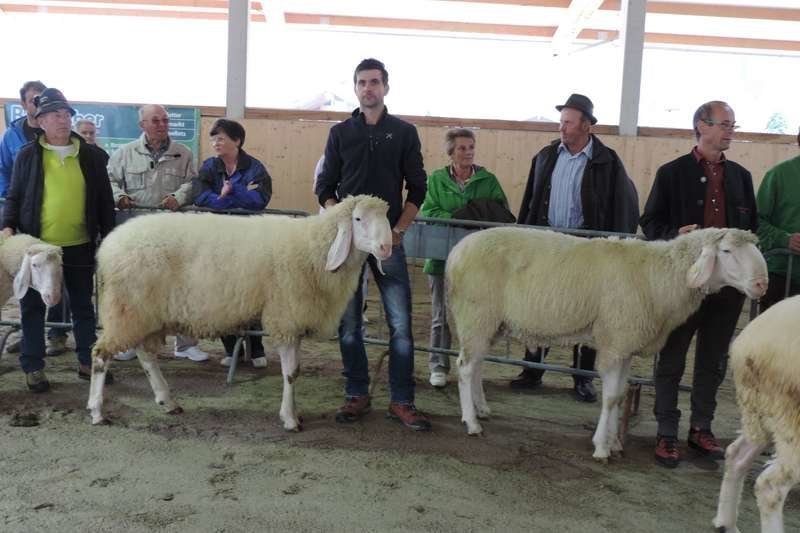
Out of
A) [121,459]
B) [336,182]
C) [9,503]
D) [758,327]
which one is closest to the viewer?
[758,327]

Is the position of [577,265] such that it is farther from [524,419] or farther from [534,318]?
[524,419]

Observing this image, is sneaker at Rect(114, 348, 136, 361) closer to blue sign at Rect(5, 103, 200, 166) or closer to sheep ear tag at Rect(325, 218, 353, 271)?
sheep ear tag at Rect(325, 218, 353, 271)

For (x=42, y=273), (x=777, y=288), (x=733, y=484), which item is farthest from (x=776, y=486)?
(x=42, y=273)

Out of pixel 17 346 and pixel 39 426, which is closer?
pixel 39 426

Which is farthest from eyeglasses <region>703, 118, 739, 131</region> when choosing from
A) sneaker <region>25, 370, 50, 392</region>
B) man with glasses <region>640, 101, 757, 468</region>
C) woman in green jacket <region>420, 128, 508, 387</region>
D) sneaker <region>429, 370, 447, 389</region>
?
sneaker <region>25, 370, 50, 392</region>

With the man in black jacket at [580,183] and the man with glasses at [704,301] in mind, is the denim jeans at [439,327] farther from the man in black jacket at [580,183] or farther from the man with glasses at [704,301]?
the man with glasses at [704,301]

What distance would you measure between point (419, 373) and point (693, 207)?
107 inches

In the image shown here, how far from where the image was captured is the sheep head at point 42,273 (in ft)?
13.9

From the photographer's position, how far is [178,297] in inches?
161

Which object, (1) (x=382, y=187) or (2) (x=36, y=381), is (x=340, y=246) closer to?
(1) (x=382, y=187)

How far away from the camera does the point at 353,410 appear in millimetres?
4328

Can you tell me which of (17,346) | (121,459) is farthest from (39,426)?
(17,346)

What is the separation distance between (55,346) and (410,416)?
338cm

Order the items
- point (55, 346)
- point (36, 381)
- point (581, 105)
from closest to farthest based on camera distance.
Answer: point (581, 105)
point (36, 381)
point (55, 346)
